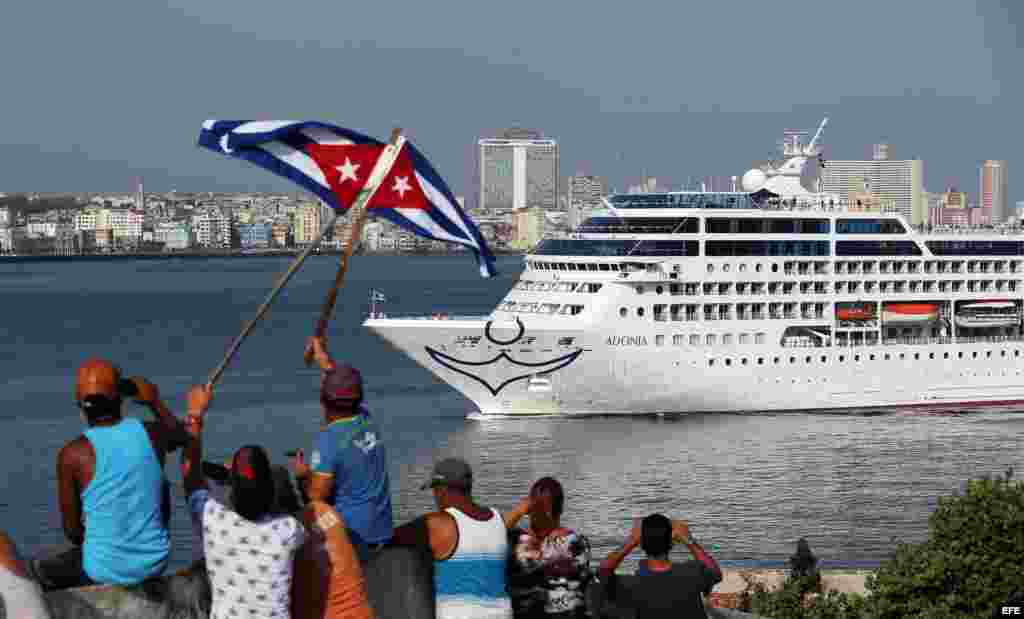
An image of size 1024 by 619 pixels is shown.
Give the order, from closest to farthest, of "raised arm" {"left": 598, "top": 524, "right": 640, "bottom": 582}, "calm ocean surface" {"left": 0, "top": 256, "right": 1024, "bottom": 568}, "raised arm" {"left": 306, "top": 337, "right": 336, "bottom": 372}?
"raised arm" {"left": 598, "top": 524, "right": 640, "bottom": 582} < "raised arm" {"left": 306, "top": 337, "right": 336, "bottom": 372} < "calm ocean surface" {"left": 0, "top": 256, "right": 1024, "bottom": 568}

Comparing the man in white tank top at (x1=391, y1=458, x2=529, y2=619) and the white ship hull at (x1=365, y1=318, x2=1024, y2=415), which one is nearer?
the man in white tank top at (x1=391, y1=458, x2=529, y2=619)

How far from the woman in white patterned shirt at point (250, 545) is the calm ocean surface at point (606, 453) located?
16130 millimetres

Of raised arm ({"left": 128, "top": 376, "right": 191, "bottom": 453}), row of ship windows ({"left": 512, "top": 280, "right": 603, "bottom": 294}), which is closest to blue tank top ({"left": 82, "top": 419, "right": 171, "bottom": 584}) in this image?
raised arm ({"left": 128, "top": 376, "right": 191, "bottom": 453})

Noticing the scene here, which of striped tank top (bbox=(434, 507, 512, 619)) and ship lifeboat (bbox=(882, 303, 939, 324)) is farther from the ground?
ship lifeboat (bbox=(882, 303, 939, 324))

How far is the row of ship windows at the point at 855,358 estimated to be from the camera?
38756 mm

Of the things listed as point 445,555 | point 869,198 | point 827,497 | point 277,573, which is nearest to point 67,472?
point 277,573

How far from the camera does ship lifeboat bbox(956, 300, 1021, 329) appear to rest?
42.4 metres

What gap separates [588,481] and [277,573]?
2413 centimetres

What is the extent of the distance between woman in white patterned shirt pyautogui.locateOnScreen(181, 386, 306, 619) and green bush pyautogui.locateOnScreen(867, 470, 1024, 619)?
25.6ft

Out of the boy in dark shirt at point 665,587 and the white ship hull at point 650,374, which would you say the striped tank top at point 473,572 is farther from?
the white ship hull at point 650,374

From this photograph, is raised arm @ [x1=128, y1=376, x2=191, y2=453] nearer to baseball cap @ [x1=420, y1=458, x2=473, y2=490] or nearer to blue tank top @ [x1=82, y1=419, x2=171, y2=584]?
blue tank top @ [x1=82, y1=419, x2=171, y2=584]

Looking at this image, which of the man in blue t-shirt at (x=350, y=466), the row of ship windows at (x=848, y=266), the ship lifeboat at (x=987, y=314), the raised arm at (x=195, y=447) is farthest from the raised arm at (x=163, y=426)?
the ship lifeboat at (x=987, y=314)

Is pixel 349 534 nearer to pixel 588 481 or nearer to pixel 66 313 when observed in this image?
pixel 588 481

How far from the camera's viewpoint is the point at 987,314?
42.8 m
